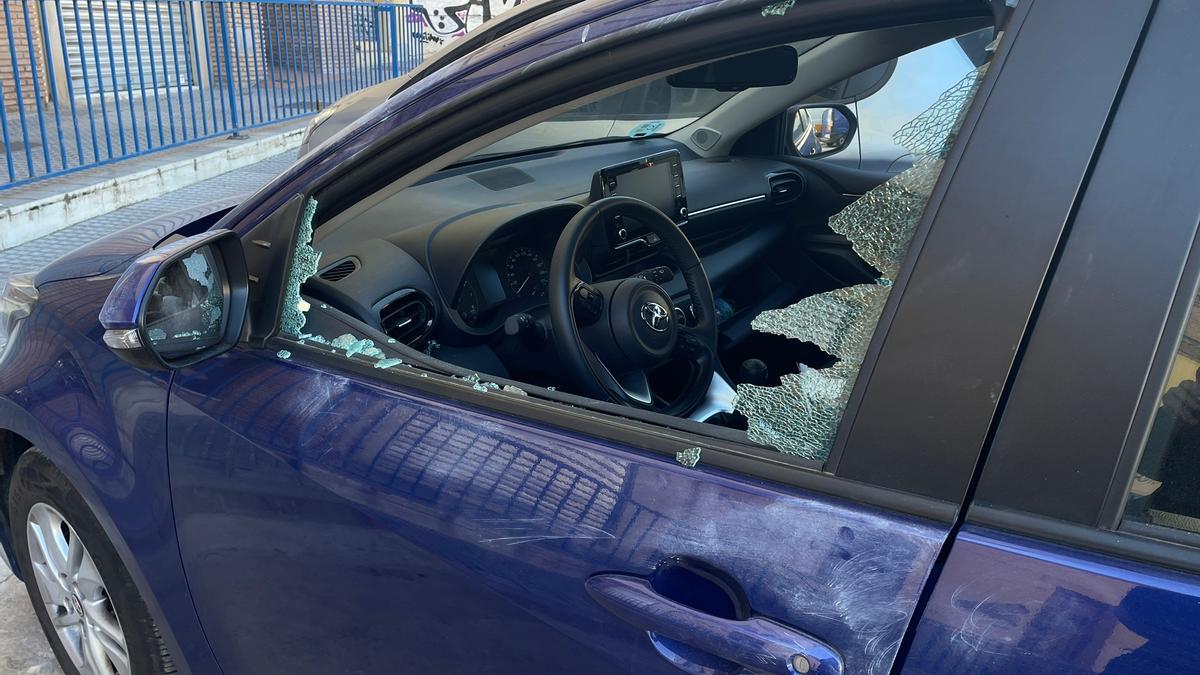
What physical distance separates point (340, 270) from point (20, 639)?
1.45 meters

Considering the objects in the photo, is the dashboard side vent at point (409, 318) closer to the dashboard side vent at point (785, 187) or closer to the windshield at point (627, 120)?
the windshield at point (627, 120)

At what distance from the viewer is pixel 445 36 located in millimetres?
13266

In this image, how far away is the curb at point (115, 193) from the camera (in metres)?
5.95

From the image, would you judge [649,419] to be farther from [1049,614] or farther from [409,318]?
[409,318]

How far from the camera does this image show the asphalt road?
2365mm

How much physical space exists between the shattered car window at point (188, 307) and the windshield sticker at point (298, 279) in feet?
0.33

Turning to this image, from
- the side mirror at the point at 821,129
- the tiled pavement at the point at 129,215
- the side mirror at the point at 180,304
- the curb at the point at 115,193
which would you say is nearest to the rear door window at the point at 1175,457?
the side mirror at the point at 180,304

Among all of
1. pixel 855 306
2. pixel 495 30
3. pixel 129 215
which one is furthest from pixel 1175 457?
pixel 129 215

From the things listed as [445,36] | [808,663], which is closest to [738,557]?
[808,663]

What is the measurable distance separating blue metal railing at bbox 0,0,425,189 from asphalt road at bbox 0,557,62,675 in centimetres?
431

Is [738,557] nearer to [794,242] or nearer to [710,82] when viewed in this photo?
[710,82]

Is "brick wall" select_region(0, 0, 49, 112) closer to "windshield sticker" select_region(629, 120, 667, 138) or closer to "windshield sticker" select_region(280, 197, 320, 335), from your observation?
"windshield sticker" select_region(629, 120, 667, 138)

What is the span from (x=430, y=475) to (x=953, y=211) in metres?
0.76

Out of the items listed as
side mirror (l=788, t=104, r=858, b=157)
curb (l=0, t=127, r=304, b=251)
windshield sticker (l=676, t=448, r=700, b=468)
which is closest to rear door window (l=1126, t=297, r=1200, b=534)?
windshield sticker (l=676, t=448, r=700, b=468)
